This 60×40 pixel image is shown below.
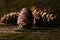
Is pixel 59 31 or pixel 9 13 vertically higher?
pixel 9 13

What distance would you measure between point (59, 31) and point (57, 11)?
0.52 m

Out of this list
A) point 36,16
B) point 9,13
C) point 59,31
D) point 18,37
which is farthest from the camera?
point 9,13

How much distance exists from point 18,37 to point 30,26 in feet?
0.92

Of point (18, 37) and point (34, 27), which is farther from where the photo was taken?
point (34, 27)

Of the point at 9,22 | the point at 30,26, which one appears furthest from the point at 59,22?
the point at 9,22

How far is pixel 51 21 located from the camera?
2500 mm

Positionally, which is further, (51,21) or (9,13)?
(9,13)

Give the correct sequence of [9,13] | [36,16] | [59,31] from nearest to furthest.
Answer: [59,31] → [36,16] → [9,13]

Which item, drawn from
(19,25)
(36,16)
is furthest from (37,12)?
(19,25)

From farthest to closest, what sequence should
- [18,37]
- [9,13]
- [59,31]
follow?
1. [9,13]
2. [59,31]
3. [18,37]

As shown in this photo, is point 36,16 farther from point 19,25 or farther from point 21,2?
point 21,2

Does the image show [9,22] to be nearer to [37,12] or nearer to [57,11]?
[37,12]

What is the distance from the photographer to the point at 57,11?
2.86m

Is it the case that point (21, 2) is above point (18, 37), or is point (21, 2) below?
above
